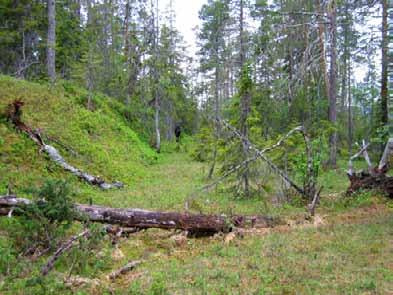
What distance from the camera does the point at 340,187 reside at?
473 inches

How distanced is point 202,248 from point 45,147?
6.33m

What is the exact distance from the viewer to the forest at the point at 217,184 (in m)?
4.93

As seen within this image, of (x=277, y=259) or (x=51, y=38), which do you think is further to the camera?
(x=51, y=38)

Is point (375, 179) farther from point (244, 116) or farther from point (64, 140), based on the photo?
point (64, 140)

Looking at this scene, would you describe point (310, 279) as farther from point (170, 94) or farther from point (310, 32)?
point (170, 94)

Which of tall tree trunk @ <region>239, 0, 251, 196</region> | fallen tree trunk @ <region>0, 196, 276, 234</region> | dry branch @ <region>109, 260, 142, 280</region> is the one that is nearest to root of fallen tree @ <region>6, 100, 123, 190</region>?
tall tree trunk @ <region>239, 0, 251, 196</region>

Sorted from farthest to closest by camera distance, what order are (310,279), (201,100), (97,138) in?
(201,100), (97,138), (310,279)

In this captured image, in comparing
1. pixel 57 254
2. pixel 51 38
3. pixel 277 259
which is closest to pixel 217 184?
pixel 277 259

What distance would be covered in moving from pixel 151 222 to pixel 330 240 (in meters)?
2.99

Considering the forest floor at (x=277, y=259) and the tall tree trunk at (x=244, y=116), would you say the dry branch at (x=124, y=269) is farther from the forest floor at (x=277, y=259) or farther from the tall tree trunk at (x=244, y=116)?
the tall tree trunk at (x=244, y=116)

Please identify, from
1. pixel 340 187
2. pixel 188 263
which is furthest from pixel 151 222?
pixel 340 187

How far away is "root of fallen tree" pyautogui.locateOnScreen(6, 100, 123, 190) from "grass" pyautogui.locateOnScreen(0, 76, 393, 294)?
0.81 ft

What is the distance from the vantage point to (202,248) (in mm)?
6129

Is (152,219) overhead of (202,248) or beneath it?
overhead
